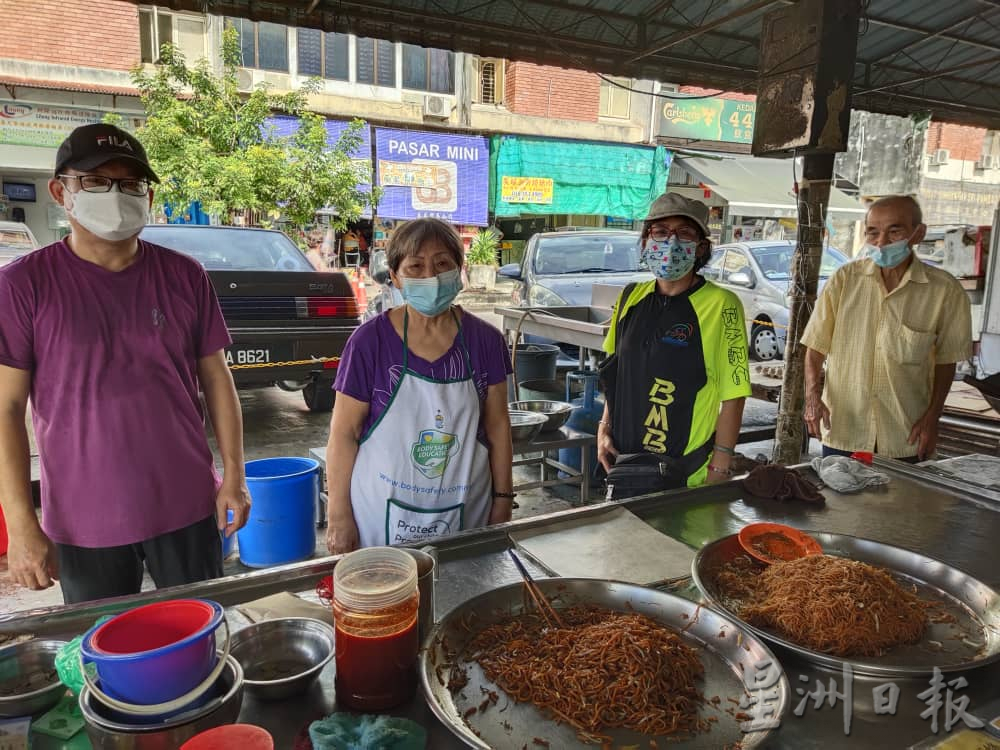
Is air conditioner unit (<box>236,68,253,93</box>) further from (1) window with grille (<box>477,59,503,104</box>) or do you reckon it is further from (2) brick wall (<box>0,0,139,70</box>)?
(1) window with grille (<box>477,59,503,104</box>)

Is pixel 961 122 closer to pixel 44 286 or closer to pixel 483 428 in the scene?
pixel 483 428

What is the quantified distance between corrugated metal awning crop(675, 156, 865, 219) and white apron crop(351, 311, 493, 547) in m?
15.4

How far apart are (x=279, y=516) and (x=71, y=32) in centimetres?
1220

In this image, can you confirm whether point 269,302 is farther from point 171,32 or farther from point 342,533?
point 171,32

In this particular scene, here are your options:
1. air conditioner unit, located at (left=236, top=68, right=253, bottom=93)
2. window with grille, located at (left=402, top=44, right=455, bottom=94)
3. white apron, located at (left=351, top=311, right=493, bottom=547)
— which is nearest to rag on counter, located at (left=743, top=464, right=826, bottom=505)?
white apron, located at (left=351, top=311, right=493, bottom=547)

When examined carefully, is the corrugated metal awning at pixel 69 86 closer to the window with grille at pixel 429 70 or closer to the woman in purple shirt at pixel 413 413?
the window with grille at pixel 429 70

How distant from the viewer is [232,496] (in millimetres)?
2201

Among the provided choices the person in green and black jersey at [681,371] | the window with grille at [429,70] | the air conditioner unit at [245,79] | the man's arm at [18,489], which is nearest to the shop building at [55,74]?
the air conditioner unit at [245,79]

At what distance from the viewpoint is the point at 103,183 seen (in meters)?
1.97

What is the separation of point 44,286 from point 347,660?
1.43 metres

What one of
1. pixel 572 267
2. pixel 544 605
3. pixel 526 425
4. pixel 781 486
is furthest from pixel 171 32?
pixel 544 605

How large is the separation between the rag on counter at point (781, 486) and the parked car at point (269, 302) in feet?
14.4

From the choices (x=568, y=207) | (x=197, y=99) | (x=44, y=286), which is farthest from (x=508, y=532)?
(x=568, y=207)

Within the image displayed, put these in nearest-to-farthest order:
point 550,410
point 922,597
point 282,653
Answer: point 282,653
point 922,597
point 550,410
